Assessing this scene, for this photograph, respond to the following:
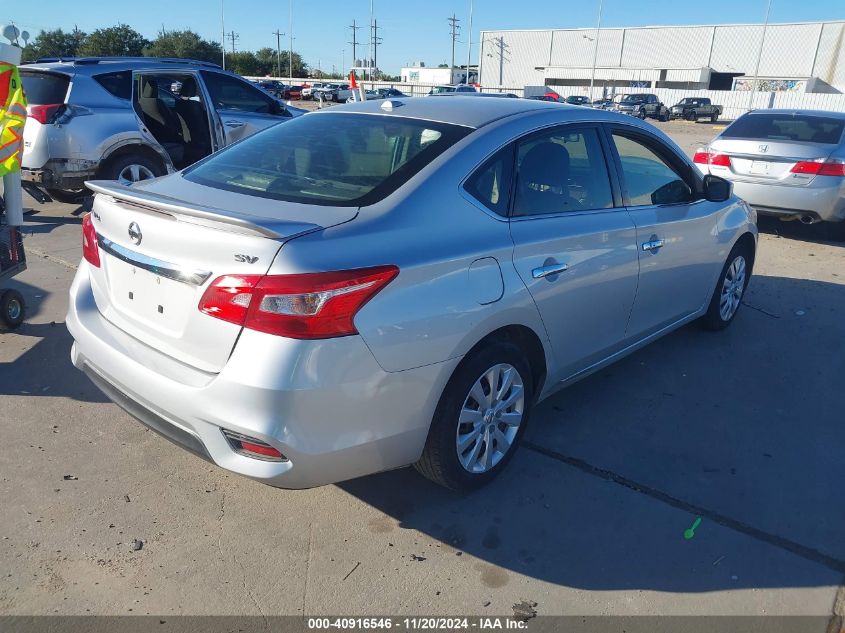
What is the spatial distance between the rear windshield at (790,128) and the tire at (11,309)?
27.0ft

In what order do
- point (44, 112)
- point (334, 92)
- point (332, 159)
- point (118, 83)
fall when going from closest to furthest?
point (332, 159)
point (44, 112)
point (118, 83)
point (334, 92)

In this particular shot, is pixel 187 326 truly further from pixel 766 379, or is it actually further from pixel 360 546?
pixel 766 379

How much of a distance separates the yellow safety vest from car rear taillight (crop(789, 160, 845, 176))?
7884 mm

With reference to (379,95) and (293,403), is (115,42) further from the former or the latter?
(293,403)

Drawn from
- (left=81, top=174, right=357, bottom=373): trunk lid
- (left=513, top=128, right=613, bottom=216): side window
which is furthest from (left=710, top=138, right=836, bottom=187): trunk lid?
(left=81, top=174, right=357, bottom=373): trunk lid

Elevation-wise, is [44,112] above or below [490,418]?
above

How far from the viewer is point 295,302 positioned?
234 cm

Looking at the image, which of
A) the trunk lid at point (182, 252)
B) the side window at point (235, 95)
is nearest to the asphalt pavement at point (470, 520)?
the trunk lid at point (182, 252)

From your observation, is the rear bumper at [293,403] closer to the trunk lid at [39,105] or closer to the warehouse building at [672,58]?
the trunk lid at [39,105]

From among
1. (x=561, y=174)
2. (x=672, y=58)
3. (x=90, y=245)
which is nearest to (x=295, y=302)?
(x=90, y=245)

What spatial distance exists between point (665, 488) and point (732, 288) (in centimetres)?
258

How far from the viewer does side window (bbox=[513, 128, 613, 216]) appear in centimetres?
329

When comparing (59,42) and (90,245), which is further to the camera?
(59,42)

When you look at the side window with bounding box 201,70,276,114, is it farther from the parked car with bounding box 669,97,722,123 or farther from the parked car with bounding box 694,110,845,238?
the parked car with bounding box 669,97,722,123
